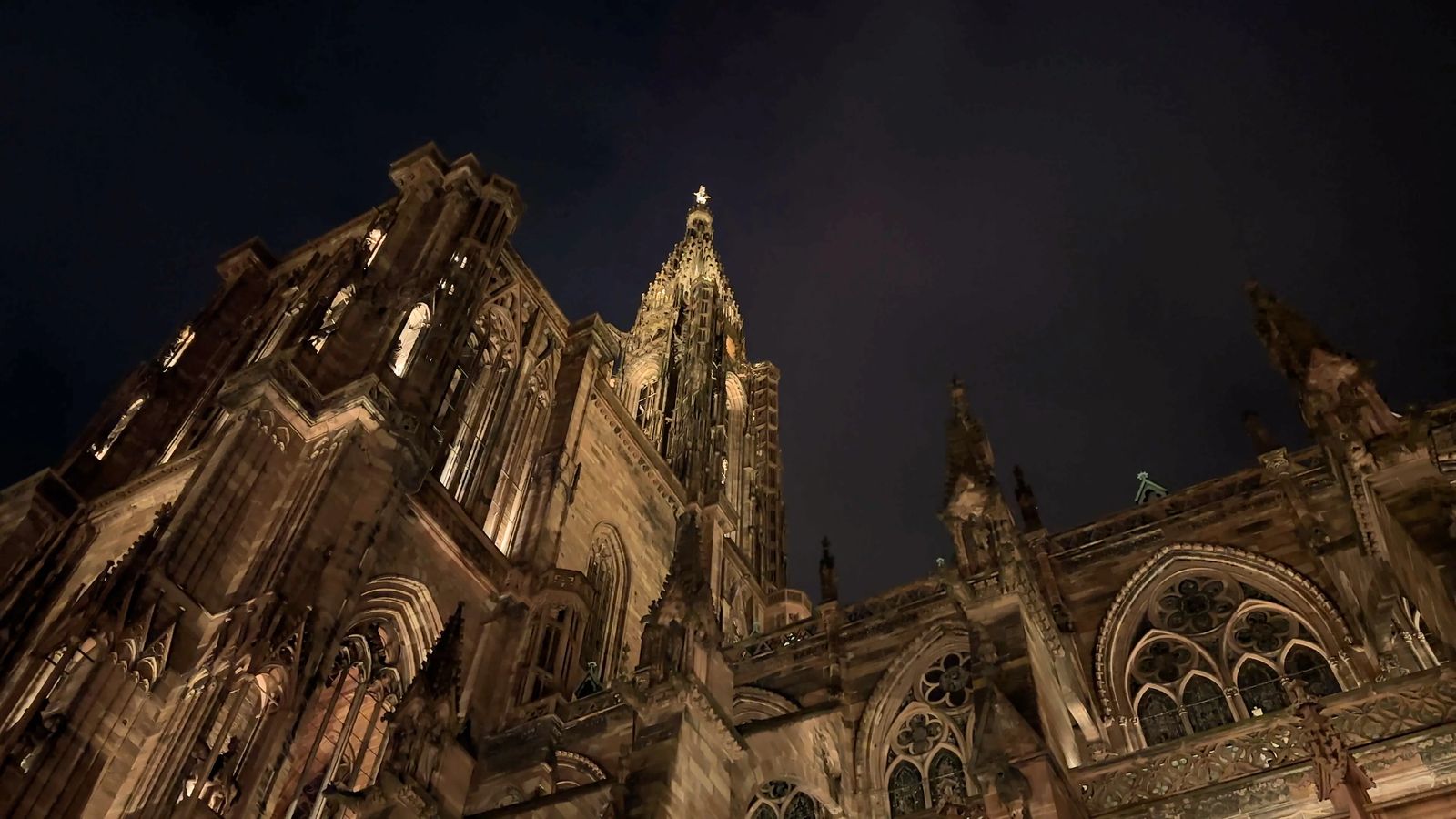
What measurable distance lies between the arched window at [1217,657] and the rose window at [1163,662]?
0.01 metres

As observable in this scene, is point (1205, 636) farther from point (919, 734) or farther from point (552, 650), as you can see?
point (552, 650)

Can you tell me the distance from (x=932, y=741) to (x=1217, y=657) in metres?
3.79

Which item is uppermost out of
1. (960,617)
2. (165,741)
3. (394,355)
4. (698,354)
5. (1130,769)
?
(698,354)

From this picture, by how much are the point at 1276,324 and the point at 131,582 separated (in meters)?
15.0

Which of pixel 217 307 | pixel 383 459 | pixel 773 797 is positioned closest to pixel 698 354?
pixel 217 307

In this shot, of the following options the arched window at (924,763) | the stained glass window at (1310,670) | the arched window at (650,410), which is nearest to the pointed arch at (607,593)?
the arched window at (650,410)

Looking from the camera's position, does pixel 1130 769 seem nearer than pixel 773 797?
Yes

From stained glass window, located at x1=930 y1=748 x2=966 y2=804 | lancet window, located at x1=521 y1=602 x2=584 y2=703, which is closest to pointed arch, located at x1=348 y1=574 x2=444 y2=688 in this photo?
lancet window, located at x1=521 y1=602 x2=584 y2=703

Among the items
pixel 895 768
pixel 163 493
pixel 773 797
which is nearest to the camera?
pixel 895 768

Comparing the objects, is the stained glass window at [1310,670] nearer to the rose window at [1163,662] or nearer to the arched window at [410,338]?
the rose window at [1163,662]

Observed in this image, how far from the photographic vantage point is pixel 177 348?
998 inches

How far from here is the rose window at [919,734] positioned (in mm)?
15500

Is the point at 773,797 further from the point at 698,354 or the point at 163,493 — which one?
the point at 698,354

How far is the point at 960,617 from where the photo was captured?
1595cm
